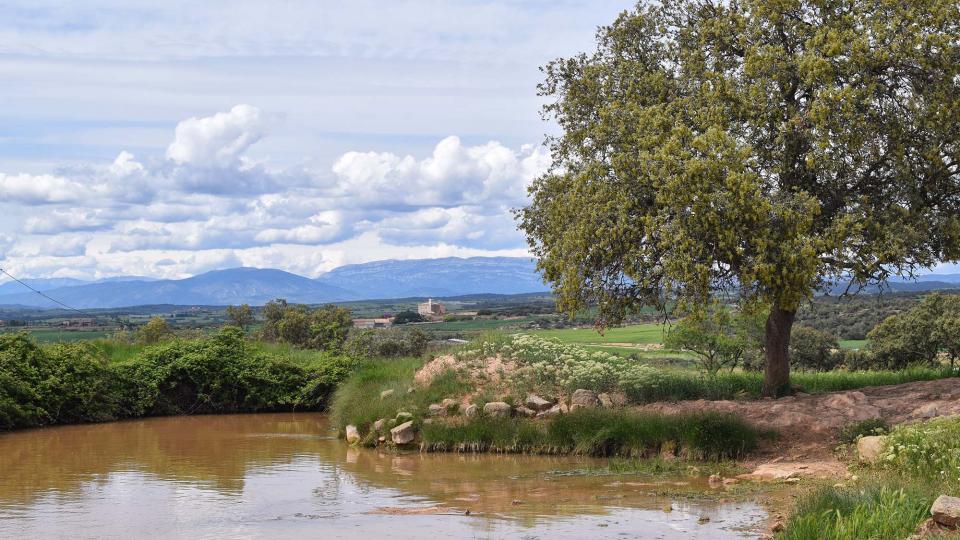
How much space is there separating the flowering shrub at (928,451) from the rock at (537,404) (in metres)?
8.18

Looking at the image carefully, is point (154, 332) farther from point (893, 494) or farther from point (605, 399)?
point (893, 494)

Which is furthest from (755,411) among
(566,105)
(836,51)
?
(566,105)

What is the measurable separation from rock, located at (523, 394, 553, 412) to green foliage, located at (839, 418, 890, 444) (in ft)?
20.2

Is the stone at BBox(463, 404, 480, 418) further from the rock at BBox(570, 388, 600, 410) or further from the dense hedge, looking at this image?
the dense hedge

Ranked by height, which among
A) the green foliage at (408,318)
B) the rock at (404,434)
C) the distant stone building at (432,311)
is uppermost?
the distant stone building at (432,311)

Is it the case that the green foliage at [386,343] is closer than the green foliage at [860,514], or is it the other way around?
the green foliage at [860,514]

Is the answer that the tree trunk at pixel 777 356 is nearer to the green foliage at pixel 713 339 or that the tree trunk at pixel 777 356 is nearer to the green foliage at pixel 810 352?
the green foliage at pixel 713 339

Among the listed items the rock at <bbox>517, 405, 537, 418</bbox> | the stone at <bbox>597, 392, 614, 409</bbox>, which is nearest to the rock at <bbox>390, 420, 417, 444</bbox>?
the rock at <bbox>517, 405, 537, 418</bbox>

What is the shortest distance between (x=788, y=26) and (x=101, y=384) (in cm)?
2001

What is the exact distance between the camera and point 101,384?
2783cm

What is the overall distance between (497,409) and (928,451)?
31.2ft

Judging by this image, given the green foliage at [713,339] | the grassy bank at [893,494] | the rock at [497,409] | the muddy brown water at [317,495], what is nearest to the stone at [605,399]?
the rock at [497,409]

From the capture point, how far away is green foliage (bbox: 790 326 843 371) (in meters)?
40.4

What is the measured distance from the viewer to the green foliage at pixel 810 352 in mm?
40375
